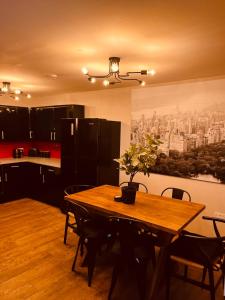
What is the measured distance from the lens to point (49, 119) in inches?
213

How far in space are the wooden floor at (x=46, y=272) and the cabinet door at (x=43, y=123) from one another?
216cm

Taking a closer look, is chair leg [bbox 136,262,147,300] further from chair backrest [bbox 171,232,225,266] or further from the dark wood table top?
the dark wood table top

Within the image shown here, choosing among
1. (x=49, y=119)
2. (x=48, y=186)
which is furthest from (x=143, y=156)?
(x=49, y=119)

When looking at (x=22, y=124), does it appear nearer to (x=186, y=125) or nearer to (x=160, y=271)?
(x=186, y=125)

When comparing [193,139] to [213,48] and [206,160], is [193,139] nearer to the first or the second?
[206,160]

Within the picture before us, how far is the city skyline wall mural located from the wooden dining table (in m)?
0.92

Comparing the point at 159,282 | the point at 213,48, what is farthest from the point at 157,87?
Answer: the point at 159,282

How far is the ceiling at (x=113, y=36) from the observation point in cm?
154

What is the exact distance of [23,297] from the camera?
2.35 m

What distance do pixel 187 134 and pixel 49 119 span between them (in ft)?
10.5

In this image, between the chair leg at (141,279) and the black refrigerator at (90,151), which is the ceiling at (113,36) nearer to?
the black refrigerator at (90,151)

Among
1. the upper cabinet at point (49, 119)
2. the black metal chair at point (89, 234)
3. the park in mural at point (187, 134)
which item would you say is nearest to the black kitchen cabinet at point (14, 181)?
the upper cabinet at point (49, 119)

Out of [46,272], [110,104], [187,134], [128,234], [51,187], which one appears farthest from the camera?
[51,187]

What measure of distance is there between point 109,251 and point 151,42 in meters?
2.66
